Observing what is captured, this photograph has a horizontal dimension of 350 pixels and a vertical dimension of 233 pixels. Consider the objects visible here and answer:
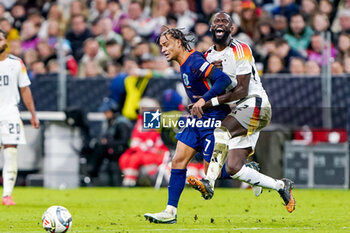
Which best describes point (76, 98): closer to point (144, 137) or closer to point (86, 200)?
point (144, 137)

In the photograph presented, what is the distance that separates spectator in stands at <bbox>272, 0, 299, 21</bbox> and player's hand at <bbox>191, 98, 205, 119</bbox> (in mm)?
9193

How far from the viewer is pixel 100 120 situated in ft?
57.6

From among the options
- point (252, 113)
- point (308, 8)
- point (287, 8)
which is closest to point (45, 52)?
point (287, 8)

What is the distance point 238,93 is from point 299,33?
27.4ft

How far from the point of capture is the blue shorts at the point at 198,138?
932cm

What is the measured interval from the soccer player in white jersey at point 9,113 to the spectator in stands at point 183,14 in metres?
6.88

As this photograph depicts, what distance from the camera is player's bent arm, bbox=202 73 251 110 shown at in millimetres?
9242

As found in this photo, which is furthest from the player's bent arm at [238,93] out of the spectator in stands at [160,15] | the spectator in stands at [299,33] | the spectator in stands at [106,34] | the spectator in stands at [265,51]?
the spectator in stands at [106,34]

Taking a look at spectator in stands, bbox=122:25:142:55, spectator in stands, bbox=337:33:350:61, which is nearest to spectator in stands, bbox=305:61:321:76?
spectator in stands, bbox=337:33:350:61

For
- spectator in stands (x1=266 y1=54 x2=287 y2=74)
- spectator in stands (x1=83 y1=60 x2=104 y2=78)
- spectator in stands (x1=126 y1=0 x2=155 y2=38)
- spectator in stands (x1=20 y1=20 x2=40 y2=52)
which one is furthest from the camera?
spectator in stands (x1=20 y1=20 x2=40 y2=52)

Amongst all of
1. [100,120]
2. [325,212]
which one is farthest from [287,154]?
[325,212]

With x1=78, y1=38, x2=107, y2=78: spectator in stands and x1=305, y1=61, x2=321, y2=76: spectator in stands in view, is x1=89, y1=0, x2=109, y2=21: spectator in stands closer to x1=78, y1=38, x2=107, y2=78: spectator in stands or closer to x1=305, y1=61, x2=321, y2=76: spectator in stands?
x1=78, y1=38, x2=107, y2=78: spectator in stands

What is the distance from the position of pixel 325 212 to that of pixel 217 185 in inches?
232

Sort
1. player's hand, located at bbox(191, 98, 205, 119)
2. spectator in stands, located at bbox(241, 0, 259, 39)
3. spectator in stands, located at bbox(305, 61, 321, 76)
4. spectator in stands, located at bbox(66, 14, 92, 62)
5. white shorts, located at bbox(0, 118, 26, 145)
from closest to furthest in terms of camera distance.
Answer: player's hand, located at bbox(191, 98, 205, 119) → white shorts, located at bbox(0, 118, 26, 145) → spectator in stands, located at bbox(305, 61, 321, 76) → spectator in stands, located at bbox(241, 0, 259, 39) → spectator in stands, located at bbox(66, 14, 92, 62)
